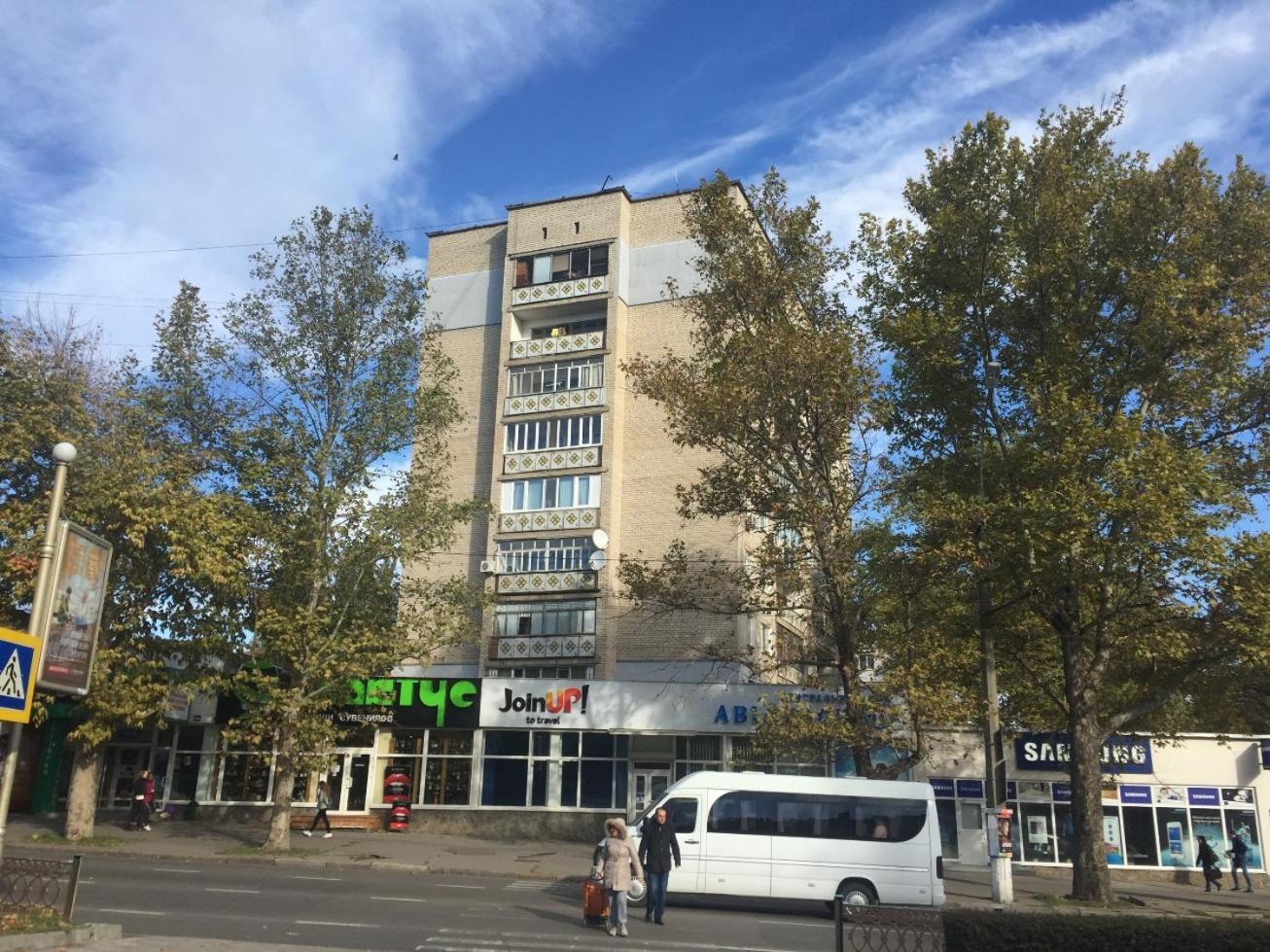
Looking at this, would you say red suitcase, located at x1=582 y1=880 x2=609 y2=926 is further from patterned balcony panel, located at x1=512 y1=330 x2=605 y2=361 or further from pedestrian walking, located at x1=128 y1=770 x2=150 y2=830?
patterned balcony panel, located at x1=512 y1=330 x2=605 y2=361

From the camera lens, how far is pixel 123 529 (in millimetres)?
24891

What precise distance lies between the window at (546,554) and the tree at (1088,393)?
1738 cm

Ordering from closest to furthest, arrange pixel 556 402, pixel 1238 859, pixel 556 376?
pixel 1238 859
pixel 556 402
pixel 556 376

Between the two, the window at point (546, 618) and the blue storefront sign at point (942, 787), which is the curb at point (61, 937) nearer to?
the blue storefront sign at point (942, 787)

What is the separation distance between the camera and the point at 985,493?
22.7m

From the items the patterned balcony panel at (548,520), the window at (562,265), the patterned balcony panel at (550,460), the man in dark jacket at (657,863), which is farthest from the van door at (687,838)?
the window at (562,265)

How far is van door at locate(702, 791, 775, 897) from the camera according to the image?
691 inches

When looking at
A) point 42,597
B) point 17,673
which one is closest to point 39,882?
point 17,673

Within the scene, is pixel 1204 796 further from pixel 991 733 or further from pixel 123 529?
pixel 123 529

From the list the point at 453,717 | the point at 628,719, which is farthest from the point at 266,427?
the point at 628,719

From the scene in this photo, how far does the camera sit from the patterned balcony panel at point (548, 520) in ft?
130

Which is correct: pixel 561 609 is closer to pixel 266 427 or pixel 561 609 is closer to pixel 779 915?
pixel 266 427

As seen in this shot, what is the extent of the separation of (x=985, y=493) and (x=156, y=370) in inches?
889

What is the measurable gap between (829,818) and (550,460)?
25017mm
